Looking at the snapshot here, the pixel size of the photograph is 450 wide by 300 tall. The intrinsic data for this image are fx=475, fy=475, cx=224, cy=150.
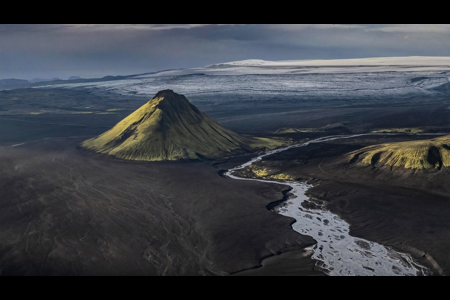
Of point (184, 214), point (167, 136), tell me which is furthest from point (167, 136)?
point (184, 214)

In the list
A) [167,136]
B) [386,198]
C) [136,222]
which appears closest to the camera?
[136,222]

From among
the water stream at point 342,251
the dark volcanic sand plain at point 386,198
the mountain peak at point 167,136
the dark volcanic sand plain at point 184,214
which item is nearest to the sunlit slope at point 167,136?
the mountain peak at point 167,136

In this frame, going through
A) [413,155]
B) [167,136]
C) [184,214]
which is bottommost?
[184,214]

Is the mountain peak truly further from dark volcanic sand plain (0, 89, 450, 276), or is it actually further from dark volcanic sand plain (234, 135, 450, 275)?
dark volcanic sand plain (234, 135, 450, 275)

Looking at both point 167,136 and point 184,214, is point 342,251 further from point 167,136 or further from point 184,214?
point 167,136

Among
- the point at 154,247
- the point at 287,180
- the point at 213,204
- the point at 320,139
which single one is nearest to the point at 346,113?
the point at 320,139

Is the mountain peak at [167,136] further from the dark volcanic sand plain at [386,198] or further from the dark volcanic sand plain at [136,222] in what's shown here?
the dark volcanic sand plain at [386,198]

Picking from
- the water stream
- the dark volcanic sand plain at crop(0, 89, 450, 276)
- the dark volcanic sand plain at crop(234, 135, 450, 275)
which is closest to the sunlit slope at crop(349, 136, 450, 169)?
the dark volcanic sand plain at crop(234, 135, 450, 275)
